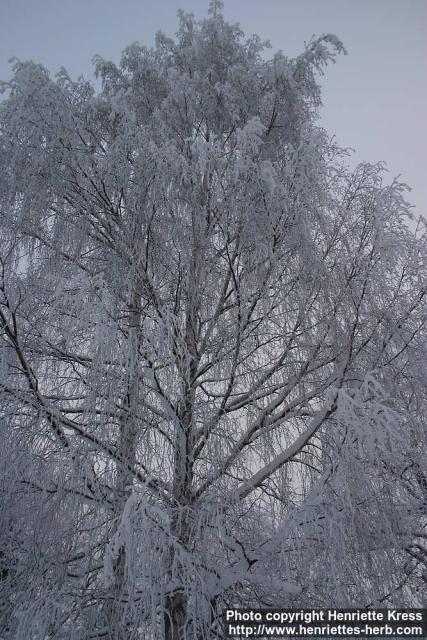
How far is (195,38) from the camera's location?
16.4 feet

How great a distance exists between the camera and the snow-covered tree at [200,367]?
2.44 metres

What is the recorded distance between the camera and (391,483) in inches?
100

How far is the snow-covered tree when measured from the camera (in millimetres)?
2441

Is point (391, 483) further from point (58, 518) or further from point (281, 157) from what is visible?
point (281, 157)

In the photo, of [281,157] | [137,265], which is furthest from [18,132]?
[281,157]

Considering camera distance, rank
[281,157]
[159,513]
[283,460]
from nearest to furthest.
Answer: [159,513] < [283,460] < [281,157]

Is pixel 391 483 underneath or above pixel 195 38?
underneath

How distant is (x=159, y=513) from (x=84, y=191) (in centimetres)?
279

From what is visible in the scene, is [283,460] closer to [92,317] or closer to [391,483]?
[391,483]

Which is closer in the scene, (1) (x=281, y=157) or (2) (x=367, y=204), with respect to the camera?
(2) (x=367, y=204)

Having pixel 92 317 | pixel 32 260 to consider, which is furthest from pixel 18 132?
pixel 92 317

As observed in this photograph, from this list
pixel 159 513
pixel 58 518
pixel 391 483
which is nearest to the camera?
pixel 159 513

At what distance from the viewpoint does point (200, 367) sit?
3596 millimetres

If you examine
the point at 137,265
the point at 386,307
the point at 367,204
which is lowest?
the point at 386,307
